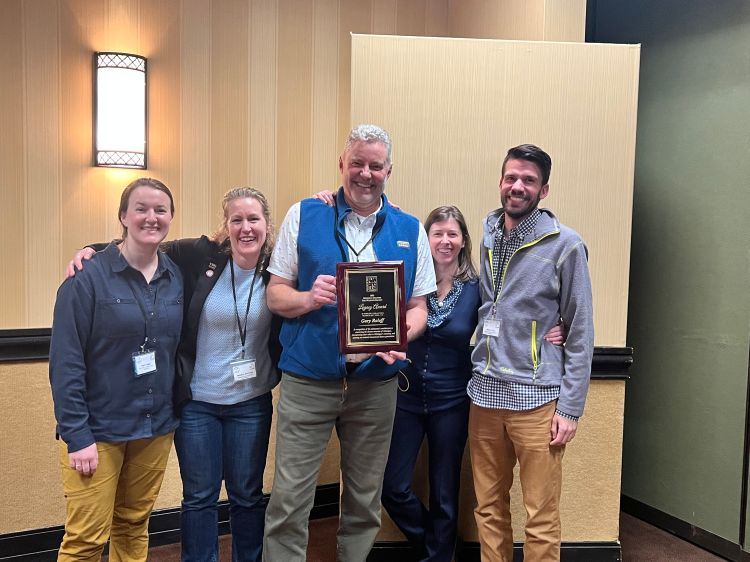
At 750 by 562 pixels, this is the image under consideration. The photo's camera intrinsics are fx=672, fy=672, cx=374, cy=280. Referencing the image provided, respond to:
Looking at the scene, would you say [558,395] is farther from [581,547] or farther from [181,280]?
[181,280]

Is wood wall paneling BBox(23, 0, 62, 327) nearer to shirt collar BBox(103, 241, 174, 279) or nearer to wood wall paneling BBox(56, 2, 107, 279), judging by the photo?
wood wall paneling BBox(56, 2, 107, 279)

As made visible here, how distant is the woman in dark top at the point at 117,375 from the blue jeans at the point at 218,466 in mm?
90

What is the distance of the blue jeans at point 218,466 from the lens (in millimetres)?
2225

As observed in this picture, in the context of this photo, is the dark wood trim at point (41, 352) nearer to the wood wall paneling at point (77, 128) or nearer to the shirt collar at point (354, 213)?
the wood wall paneling at point (77, 128)

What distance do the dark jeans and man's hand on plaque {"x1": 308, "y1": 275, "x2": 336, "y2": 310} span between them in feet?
2.45

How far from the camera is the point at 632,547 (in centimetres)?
315

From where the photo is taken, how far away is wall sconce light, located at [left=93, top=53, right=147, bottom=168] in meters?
2.79

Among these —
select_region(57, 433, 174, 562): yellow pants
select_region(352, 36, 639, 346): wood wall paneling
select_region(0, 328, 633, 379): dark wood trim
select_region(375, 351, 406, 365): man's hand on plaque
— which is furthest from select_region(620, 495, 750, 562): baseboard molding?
select_region(57, 433, 174, 562): yellow pants

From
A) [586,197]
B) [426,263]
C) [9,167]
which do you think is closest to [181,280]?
[426,263]

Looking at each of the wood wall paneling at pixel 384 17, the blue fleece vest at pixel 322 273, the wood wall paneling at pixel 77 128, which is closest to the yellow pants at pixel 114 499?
the blue fleece vest at pixel 322 273

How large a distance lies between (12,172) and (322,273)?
1.44 meters

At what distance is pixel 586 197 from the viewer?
2783mm

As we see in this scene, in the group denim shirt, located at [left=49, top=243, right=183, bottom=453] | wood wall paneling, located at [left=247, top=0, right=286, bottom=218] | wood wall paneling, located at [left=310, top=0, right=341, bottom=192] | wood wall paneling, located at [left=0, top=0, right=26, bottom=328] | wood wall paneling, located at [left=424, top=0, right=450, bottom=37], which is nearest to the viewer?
denim shirt, located at [left=49, top=243, right=183, bottom=453]

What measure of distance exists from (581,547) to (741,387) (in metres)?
0.99
